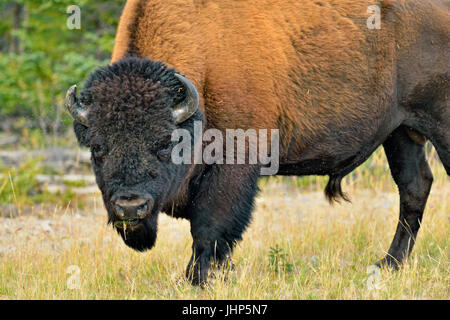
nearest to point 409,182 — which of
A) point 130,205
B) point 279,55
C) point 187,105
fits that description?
point 279,55

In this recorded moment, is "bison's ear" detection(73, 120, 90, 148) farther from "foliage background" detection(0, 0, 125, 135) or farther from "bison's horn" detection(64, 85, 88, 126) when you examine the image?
"foliage background" detection(0, 0, 125, 135)

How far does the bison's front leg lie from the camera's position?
508 cm

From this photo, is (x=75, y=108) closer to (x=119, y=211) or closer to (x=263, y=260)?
(x=119, y=211)

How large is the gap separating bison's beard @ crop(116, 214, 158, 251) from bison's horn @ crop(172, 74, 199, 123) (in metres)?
0.82

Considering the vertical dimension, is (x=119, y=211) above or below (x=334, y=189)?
above

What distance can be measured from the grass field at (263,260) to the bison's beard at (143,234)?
34 cm

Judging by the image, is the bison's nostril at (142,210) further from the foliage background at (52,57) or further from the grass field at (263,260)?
the foliage background at (52,57)

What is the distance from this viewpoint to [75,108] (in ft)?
15.1

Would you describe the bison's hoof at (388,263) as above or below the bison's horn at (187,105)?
below

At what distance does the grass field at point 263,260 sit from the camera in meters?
4.88

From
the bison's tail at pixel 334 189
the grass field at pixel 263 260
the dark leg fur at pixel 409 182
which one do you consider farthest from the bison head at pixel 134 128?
the dark leg fur at pixel 409 182

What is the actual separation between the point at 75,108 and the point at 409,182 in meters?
3.69

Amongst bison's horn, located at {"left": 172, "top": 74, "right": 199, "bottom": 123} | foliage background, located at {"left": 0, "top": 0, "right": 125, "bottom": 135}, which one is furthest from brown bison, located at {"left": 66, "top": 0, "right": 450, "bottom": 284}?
foliage background, located at {"left": 0, "top": 0, "right": 125, "bottom": 135}
